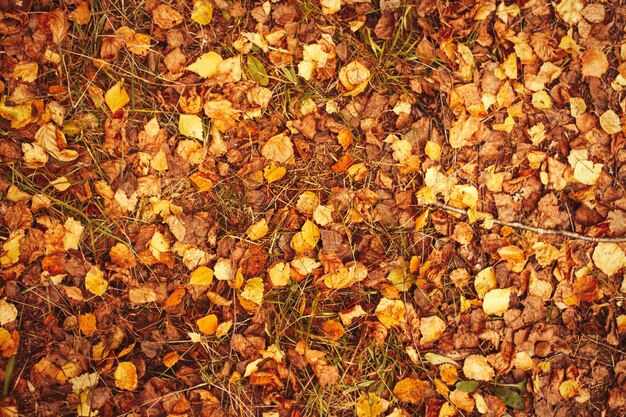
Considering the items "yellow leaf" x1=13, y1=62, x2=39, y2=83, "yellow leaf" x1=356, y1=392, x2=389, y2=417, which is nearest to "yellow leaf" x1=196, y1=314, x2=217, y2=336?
"yellow leaf" x1=356, y1=392, x2=389, y2=417

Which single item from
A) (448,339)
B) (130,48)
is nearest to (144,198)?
(130,48)

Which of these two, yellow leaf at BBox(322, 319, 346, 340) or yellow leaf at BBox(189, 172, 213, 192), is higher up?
yellow leaf at BBox(189, 172, 213, 192)

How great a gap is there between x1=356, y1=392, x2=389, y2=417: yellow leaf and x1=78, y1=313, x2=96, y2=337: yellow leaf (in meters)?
1.10

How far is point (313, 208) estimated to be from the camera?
2090 mm

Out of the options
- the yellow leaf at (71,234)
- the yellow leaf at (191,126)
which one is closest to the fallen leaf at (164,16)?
the yellow leaf at (191,126)

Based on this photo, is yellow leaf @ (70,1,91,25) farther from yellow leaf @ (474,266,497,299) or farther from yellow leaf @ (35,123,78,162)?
yellow leaf @ (474,266,497,299)

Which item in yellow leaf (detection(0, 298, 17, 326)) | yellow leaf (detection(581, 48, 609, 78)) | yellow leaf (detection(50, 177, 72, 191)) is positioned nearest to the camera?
yellow leaf (detection(0, 298, 17, 326))

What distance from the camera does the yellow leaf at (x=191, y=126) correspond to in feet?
6.81

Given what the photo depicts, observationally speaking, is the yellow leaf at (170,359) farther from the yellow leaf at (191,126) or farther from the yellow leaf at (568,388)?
the yellow leaf at (568,388)

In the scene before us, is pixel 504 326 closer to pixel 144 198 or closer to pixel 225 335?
pixel 225 335

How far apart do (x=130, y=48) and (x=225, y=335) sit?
1.28 meters

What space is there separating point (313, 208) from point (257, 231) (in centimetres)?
26

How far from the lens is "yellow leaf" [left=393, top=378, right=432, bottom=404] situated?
78.6 inches

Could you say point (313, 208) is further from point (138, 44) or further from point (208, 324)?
point (138, 44)
